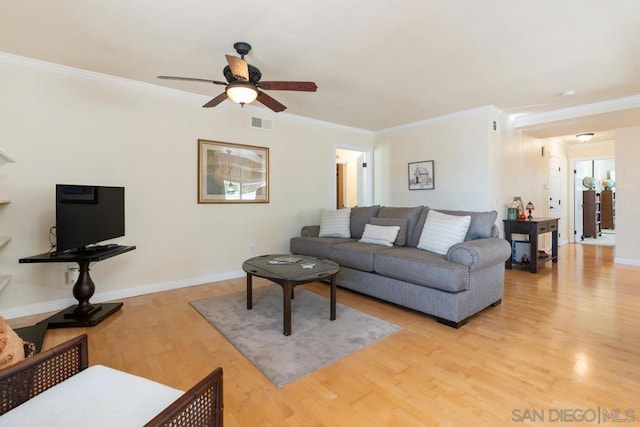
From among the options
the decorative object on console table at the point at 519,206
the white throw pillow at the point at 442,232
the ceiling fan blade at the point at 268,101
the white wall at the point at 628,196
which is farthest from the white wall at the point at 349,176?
the white wall at the point at 628,196

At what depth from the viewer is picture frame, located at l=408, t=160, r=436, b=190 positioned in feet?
16.4

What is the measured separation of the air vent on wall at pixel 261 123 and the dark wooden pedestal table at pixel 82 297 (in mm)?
2312

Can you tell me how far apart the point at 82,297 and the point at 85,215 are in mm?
753

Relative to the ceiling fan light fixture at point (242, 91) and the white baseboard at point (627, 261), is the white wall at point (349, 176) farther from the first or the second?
the ceiling fan light fixture at point (242, 91)

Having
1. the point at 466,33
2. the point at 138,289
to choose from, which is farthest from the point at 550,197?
the point at 138,289

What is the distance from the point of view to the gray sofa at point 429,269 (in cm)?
256

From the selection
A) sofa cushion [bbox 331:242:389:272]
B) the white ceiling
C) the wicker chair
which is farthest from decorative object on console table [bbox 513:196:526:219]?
the wicker chair

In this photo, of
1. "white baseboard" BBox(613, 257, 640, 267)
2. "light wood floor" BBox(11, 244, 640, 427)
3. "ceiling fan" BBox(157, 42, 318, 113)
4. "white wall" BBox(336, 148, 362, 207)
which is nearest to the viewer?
"light wood floor" BBox(11, 244, 640, 427)

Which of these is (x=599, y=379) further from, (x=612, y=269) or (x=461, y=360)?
(x=612, y=269)

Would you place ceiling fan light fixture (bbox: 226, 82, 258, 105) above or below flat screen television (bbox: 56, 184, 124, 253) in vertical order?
above

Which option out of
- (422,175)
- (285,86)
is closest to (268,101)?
(285,86)

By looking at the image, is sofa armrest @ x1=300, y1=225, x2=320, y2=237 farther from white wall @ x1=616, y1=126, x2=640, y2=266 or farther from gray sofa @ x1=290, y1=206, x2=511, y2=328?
white wall @ x1=616, y1=126, x2=640, y2=266

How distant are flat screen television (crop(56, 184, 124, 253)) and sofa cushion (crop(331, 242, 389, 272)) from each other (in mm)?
2321

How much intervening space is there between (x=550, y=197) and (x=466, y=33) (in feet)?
17.7
